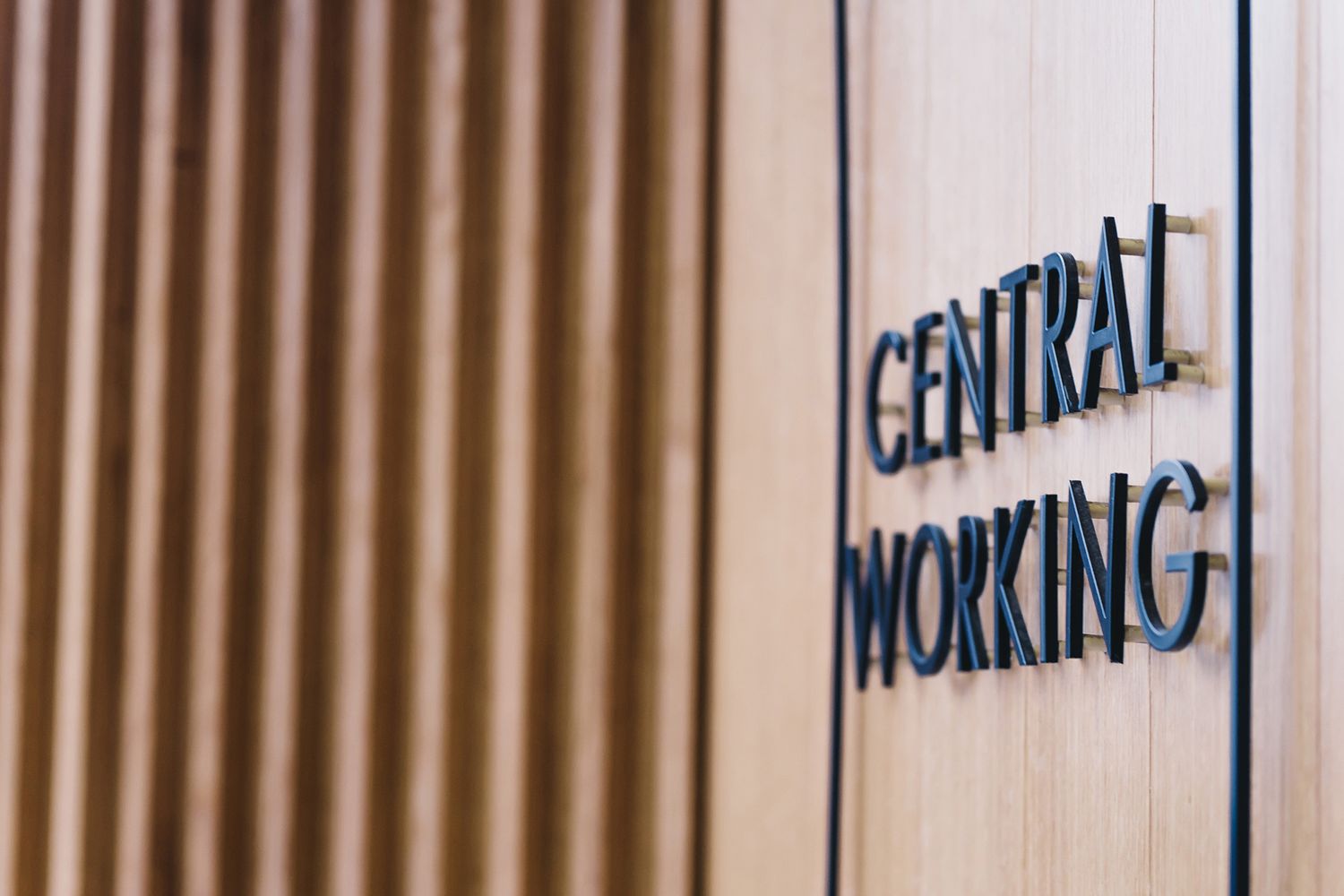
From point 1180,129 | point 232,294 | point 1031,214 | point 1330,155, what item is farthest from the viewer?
point 232,294

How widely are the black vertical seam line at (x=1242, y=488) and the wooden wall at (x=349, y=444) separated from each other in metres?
0.73

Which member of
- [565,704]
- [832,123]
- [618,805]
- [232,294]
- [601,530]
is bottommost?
[618,805]

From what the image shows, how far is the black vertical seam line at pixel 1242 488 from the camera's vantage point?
64cm

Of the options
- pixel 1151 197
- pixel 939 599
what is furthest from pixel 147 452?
pixel 1151 197

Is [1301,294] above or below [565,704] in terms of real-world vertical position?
above

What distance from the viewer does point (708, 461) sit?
4.46ft

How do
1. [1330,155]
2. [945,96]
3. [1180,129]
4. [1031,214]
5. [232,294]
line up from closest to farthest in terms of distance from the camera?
[1330,155]
[1180,129]
[1031,214]
[945,96]
[232,294]

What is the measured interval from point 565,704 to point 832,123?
75 cm

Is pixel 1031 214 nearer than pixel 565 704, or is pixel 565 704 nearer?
pixel 1031 214

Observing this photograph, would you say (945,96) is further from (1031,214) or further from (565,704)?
(565,704)

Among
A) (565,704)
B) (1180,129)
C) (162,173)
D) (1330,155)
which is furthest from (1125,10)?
(162,173)

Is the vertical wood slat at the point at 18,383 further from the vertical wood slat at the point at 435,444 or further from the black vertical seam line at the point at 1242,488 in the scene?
the black vertical seam line at the point at 1242,488

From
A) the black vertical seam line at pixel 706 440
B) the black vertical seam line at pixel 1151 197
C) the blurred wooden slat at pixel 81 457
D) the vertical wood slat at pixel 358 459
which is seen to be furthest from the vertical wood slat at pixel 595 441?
the black vertical seam line at pixel 1151 197

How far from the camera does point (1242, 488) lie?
2.12 ft
